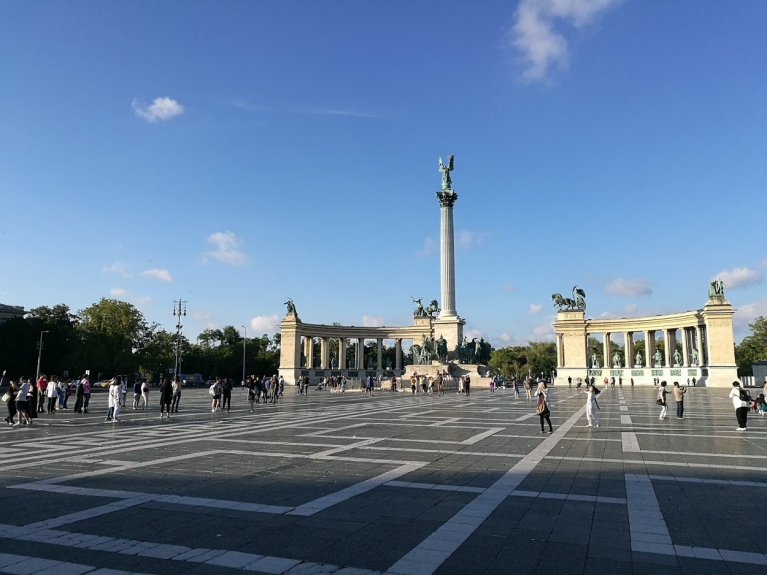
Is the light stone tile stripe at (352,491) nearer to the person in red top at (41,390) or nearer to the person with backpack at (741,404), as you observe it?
the person with backpack at (741,404)

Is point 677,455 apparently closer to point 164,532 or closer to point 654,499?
point 654,499

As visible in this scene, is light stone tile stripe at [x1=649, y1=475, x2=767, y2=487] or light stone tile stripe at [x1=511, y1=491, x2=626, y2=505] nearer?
light stone tile stripe at [x1=511, y1=491, x2=626, y2=505]

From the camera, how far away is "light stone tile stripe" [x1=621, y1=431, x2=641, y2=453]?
1427 cm

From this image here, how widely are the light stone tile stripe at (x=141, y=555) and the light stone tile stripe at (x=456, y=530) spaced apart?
50 centimetres

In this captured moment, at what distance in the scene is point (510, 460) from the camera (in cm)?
1272

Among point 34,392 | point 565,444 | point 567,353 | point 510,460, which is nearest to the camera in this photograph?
point 510,460

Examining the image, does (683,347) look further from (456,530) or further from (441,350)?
(456,530)

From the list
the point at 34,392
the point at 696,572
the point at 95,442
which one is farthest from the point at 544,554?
the point at 34,392

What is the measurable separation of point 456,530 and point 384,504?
1.65m

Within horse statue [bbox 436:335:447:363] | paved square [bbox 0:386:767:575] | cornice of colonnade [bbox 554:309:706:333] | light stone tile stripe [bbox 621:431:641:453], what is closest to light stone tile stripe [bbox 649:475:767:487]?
paved square [bbox 0:386:767:575]

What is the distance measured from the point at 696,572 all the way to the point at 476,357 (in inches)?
2543

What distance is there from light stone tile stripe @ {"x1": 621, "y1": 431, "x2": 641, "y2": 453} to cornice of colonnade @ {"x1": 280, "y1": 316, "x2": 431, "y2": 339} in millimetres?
70459

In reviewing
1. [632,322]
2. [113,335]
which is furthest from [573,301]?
[113,335]

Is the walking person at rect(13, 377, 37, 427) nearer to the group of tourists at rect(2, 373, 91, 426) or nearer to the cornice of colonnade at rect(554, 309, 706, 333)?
the group of tourists at rect(2, 373, 91, 426)
